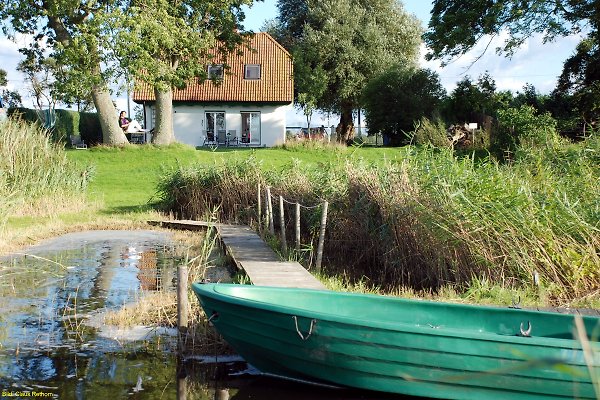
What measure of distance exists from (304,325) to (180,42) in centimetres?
2679

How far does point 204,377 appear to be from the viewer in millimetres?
7367

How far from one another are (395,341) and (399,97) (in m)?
34.6

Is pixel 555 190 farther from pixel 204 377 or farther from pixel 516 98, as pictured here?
pixel 516 98

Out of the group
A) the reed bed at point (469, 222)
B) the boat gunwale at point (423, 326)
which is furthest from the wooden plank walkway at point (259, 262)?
the boat gunwale at point (423, 326)

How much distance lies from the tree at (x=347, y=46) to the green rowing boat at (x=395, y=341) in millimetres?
37673

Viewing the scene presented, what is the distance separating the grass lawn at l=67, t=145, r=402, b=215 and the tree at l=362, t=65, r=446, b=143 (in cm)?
787

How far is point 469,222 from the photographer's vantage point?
10359 mm

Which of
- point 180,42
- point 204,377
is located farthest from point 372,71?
point 204,377

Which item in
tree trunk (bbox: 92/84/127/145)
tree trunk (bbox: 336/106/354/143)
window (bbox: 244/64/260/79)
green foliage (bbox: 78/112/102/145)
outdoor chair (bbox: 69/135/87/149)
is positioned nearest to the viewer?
tree trunk (bbox: 92/84/127/145)

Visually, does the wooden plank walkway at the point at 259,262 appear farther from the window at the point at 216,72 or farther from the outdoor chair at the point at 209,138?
the outdoor chair at the point at 209,138

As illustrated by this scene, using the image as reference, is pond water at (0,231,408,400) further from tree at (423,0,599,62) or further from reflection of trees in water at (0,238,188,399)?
tree at (423,0,599,62)

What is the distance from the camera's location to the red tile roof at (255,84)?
4350cm

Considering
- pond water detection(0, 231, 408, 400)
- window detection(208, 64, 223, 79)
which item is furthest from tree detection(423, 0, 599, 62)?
pond water detection(0, 231, 408, 400)

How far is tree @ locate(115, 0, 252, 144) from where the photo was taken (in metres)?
29.3
